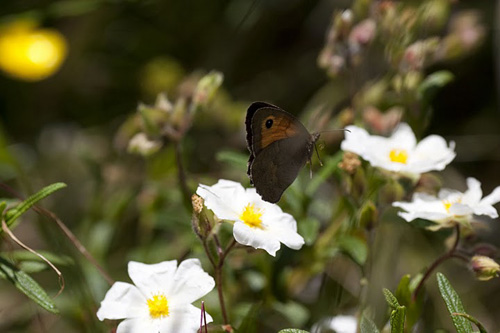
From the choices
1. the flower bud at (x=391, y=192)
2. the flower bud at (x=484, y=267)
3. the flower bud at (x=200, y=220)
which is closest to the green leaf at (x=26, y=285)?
the flower bud at (x=200, y=220)

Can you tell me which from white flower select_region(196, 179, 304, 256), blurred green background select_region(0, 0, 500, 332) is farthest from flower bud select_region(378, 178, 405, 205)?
blurred green background select_region(0, 0, 500, 332)

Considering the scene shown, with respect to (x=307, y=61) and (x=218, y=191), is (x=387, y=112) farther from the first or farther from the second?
(x=307, y=61)

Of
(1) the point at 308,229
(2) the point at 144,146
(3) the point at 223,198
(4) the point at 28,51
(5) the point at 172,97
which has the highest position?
(4) the point at 28,51

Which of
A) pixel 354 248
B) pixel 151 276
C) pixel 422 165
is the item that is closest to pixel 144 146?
pixel 151 276

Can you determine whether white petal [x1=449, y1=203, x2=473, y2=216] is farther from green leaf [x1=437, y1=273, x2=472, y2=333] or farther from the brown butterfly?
the brown butterfly

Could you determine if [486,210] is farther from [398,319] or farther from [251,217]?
[251,217]

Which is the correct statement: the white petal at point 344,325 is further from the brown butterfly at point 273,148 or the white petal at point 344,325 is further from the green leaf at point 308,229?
the brown butterfly at point 273,148

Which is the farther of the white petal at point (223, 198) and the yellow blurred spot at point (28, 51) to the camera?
the yellow blurred spot at point (28, 51)
